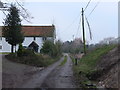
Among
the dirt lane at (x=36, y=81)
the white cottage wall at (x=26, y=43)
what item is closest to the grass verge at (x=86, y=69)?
the dirt lane at (x=36, y=81)

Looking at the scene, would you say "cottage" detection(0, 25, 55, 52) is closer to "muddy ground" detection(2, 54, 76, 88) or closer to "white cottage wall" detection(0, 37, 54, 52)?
"white cottage wall" detection(0, 37, 54, 52)

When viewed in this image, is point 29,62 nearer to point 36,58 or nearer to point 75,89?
point 36,58

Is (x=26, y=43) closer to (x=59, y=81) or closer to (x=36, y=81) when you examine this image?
(x=36, y=81)

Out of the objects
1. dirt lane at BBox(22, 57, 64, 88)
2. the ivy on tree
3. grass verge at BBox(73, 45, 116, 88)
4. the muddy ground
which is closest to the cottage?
the ivy on tree

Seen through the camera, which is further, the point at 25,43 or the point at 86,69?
the point at 25,43

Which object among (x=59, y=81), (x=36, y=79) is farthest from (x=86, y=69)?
(x=59, y=81)

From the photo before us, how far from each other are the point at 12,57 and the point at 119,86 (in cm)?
2652

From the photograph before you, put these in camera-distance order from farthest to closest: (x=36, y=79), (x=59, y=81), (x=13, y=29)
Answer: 1. (x=13, y=29)
2. (x=36, y=79)
3. (x=59, y=81)

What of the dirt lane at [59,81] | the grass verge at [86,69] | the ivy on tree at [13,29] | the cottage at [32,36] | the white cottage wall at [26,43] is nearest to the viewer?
the dirt lane at [59,81]

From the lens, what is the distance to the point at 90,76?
18781 millimetres

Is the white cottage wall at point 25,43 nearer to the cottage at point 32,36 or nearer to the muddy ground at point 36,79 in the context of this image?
the cottage at point 32,36

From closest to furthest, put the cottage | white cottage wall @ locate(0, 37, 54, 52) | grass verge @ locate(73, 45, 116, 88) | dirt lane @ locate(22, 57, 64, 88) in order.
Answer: dirt lane @ locate(22, 57, 64, 88) → grass verge @ locate(73, 45, 116, 88) → the cottage → white cottage wall @ locate(0, 37, 54, 52)

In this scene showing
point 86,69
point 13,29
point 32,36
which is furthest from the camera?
point 32,36

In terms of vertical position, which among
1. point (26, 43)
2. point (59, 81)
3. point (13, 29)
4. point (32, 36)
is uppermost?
point (13, 29)
